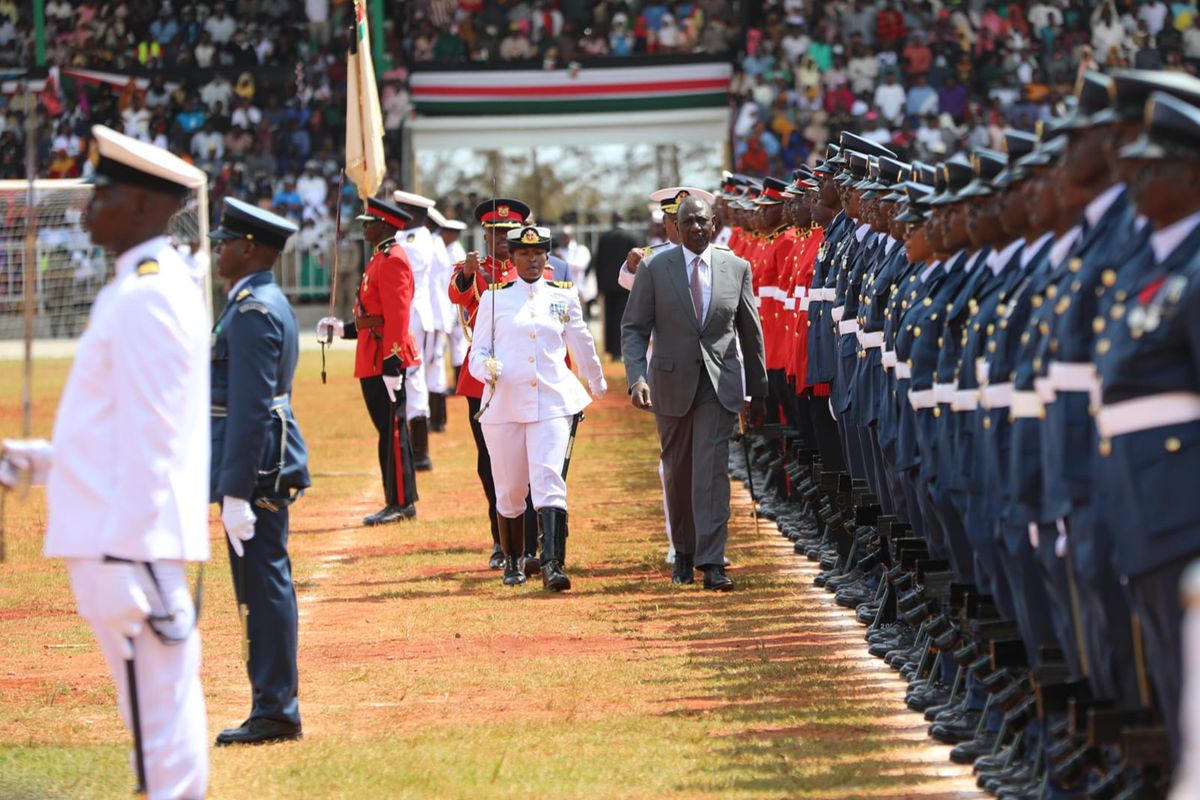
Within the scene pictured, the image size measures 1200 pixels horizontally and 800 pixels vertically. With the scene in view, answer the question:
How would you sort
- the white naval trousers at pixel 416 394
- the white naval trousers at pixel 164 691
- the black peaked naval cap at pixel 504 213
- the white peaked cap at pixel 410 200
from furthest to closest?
the white peaked cap at pixel 410 200
the white naval trousers at pixel 416 394
the black peaked naval cap at pixel 504 213
the white naval trousers at pixel 164 691

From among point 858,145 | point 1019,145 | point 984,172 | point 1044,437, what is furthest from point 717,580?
point 1044,437

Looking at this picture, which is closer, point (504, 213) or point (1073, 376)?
point (1073, 376)

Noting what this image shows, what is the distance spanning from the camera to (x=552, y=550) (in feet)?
38.6

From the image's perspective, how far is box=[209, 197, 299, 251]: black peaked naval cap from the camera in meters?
7.95

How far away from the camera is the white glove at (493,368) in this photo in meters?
11.6

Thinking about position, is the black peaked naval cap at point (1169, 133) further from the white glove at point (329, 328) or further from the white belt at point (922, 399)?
the white glove at point (329, 328)

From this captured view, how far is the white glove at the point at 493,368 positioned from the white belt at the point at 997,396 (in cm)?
492

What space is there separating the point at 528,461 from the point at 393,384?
3.08m

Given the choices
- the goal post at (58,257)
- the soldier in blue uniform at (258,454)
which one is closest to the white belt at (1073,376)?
the soldier in blue uniform at (258,454)

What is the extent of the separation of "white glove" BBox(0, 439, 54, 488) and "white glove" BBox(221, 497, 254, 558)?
4.97 ft

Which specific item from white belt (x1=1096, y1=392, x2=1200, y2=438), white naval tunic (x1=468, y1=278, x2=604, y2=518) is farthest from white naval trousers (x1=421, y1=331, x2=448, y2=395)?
white belt (x1=1096, y1=392, x2=1200, y2=438)

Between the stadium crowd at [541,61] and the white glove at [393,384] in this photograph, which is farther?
the stadium crowd at [541,61]

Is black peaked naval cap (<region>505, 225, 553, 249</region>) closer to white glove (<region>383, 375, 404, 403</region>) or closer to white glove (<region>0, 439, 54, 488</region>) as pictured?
white glove (<region>383, 375, 404, 403</region>)

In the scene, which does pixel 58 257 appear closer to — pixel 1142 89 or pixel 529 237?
pixel 529 237
